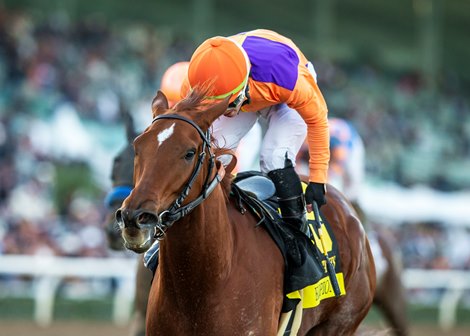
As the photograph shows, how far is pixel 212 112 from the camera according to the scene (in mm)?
3906

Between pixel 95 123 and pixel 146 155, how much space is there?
11.8 meters

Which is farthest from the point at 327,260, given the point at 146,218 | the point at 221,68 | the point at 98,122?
the point at 98,122

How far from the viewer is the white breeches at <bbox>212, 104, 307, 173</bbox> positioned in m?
4.82

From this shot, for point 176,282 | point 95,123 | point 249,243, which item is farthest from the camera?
point 95,123

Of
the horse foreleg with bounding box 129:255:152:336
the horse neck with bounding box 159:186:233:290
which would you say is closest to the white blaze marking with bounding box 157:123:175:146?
the horse neck with bounding box 159:186:233:290

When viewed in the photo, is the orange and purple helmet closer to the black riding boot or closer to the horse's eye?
the horse's eye

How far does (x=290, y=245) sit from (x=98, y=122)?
11.1m

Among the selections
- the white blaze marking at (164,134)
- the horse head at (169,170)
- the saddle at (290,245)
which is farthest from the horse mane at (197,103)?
the saddle at (290,245)

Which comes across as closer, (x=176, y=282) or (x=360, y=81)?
(x=176, y=282)

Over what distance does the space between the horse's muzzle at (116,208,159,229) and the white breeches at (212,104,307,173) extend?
140cm

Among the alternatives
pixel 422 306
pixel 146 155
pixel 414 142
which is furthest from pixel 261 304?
pixel 414 142

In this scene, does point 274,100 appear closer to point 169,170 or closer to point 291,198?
point 291,198

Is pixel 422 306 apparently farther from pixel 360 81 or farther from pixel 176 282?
pixel 176 282

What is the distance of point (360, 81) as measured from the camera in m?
21.4
